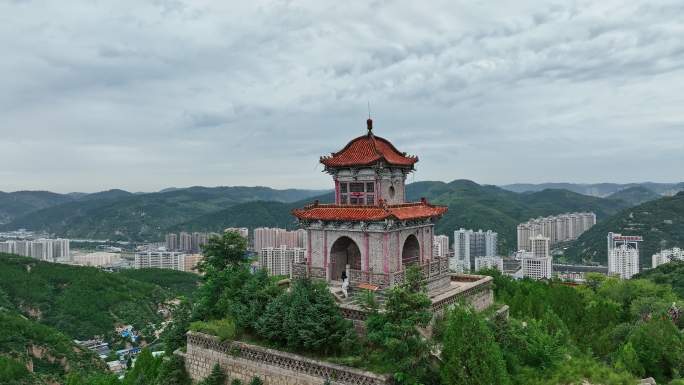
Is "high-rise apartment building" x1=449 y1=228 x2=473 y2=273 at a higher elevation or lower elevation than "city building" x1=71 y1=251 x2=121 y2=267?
higher

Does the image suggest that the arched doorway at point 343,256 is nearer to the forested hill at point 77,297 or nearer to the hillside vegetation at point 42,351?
the hillside vegetation at point 42,351

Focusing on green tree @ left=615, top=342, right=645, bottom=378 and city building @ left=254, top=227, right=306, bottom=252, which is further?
city building @ left=254, top=227, right=306, bottom=252

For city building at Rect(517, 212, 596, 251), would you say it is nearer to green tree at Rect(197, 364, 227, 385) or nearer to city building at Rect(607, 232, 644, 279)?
city building at Rect(607, 232, 644, 279)

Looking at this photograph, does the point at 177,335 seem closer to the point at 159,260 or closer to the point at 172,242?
the point at 159,260

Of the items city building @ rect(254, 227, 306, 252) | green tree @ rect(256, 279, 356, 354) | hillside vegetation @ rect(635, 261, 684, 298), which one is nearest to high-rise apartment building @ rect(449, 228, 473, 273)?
city building @ rect(254, 227, 306, 252)

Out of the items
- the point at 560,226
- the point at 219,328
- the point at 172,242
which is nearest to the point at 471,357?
the point at 219,328

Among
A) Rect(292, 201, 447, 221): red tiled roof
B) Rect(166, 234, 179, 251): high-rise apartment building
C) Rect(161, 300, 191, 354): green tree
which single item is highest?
Rect(292, 201, 447, 221): red tiled roof

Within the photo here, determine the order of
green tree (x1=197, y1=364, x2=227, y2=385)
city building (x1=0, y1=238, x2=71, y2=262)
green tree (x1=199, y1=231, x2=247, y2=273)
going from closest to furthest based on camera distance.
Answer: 1. green tree (x1=197, y1=364, x2=227, y2=385)
2. green tree (x1=199, y1=231, x2=247, y2=273)
3. city building (x1=0, y1=238, x2=71, y2=262)
